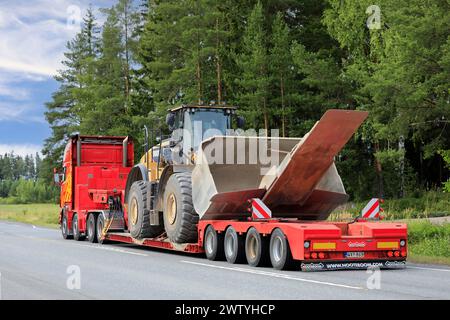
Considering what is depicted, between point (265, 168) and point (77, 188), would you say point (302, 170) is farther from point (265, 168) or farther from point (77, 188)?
point (77, 188)

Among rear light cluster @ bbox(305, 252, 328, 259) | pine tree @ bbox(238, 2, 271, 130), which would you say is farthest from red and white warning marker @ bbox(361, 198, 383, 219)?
pine tree @ bbox(238, 2, 271, 130)

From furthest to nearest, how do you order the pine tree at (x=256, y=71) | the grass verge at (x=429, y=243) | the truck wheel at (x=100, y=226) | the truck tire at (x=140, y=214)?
the pine tree at (x=256, y=71)
the truck wheel at (x=100, y=226)
the truck tire at (x=140, y=214)
the grass verge at (x=429, y=243)

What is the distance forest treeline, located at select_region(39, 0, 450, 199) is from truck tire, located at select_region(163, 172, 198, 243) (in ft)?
50.0

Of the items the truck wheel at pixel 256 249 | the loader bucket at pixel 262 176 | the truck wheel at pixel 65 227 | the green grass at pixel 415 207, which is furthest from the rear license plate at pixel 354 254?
the green grass at pixel 415 207

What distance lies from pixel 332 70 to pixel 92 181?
19860 millimetres

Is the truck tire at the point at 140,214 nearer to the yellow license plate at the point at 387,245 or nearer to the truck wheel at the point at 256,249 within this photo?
the truck wheel at the point at 256,249

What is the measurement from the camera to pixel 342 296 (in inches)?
396

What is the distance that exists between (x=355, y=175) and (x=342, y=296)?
33.7 metres

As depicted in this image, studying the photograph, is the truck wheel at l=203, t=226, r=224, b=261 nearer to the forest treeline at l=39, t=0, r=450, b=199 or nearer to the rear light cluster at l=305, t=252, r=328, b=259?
the rear light cluster at l=305, t=252, r=328, b=259

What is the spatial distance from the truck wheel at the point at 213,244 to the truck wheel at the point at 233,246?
0.91ft

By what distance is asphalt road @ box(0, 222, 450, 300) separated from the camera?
33.8ft

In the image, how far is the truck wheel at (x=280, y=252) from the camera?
45.3 ft
